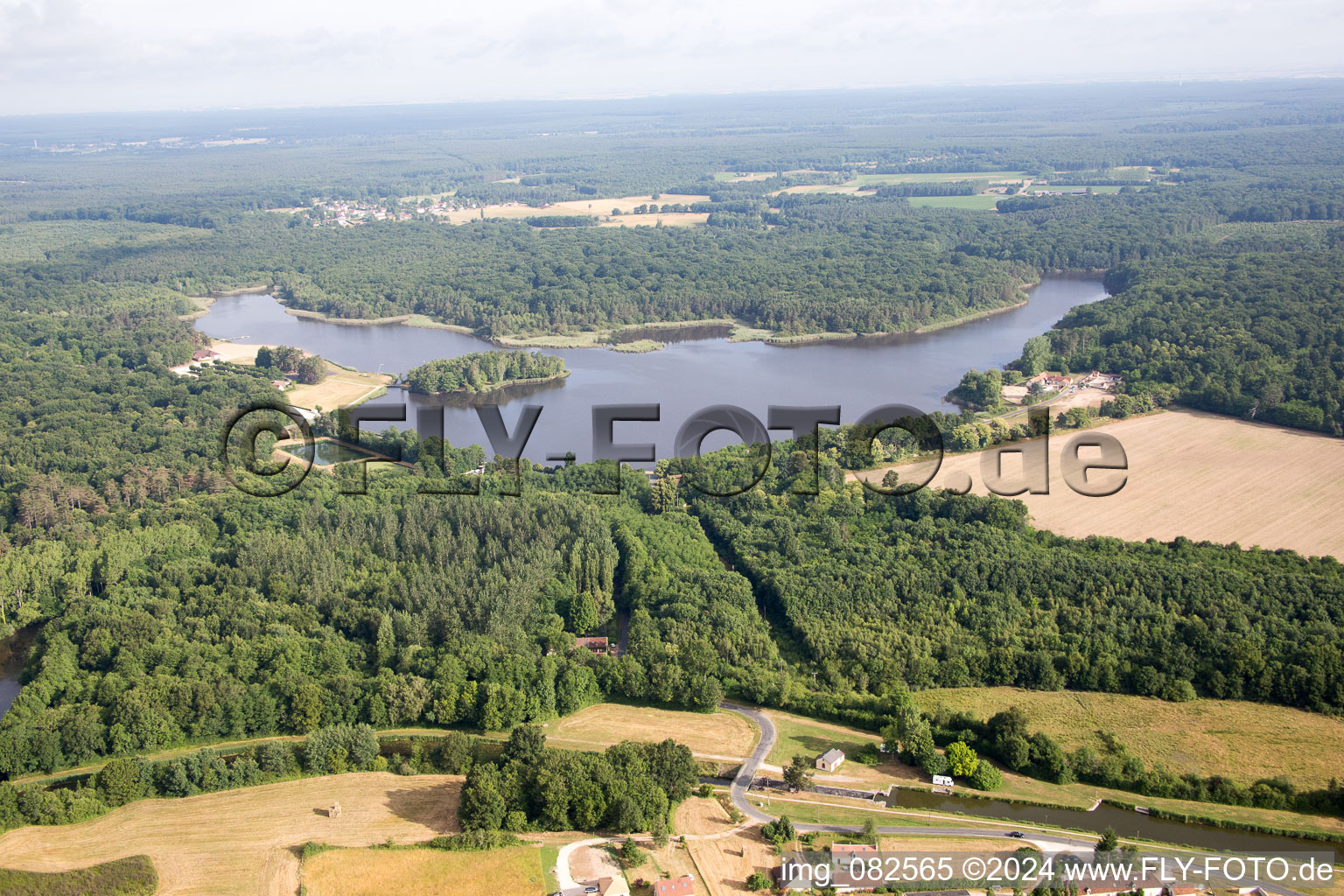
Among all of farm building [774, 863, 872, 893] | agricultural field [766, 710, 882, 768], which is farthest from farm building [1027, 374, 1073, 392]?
farm building [774, 863, 872, 893]

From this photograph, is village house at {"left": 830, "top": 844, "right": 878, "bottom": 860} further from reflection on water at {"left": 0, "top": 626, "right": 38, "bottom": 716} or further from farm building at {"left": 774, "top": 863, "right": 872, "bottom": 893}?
reflection on water at {"left": 0, "top": 626, "right": 38, "bottom": 716}

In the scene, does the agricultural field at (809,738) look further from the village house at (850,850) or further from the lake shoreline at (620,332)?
the lake shoreline at (620,332)

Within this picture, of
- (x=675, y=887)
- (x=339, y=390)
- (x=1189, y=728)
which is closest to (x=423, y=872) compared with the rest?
(x=675, y=887)

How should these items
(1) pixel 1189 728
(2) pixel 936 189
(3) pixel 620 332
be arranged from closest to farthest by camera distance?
(1) pixel 1189 728 < (3) pixel 620 332 < (2) pixel 936 189

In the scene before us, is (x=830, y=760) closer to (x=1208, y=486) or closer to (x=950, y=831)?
(x=950, y=831)

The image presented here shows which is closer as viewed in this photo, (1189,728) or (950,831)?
(950,831)

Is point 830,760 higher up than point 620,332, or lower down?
lower down
